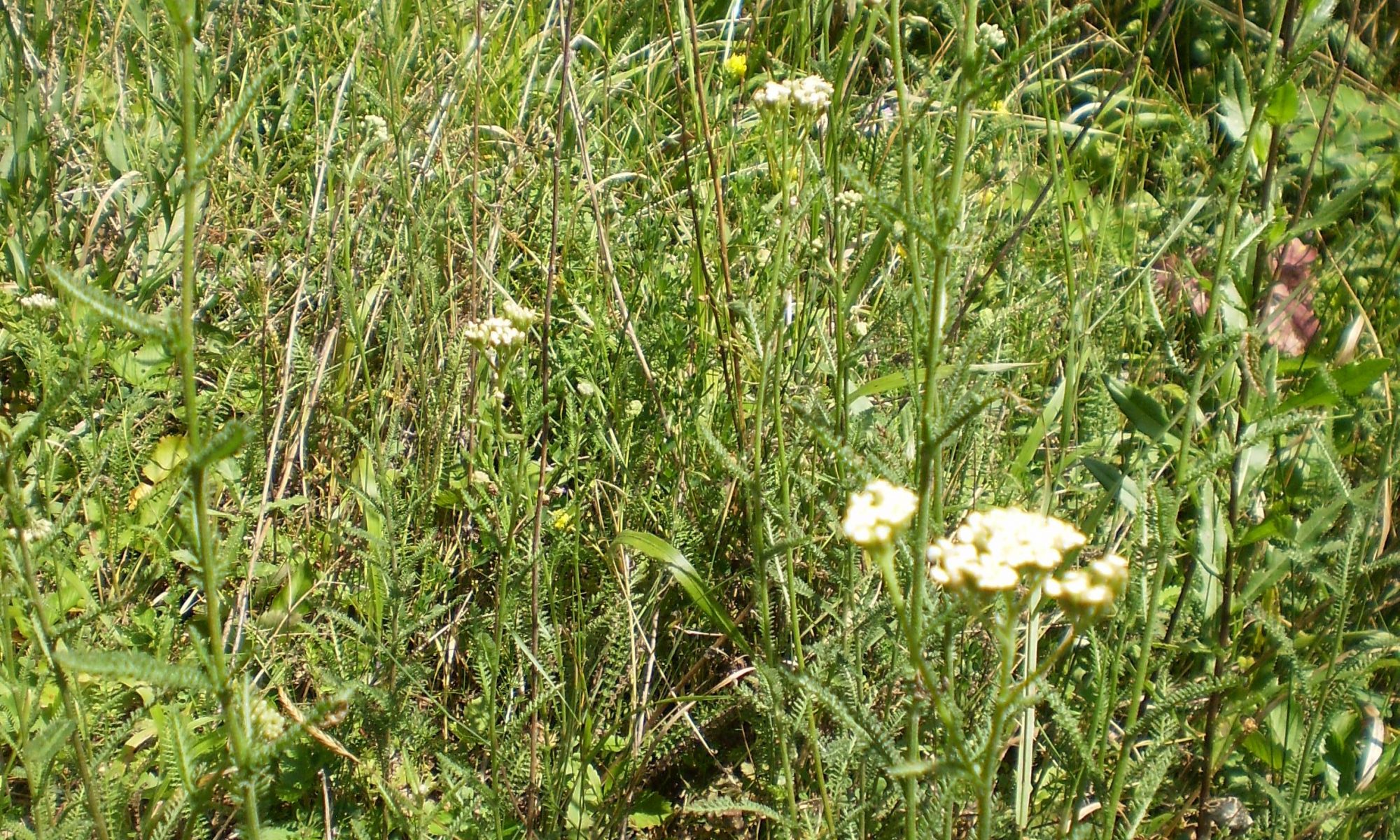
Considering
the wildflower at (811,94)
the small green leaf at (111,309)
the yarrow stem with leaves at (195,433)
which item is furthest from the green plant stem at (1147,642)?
the small green leaf at (111,309)

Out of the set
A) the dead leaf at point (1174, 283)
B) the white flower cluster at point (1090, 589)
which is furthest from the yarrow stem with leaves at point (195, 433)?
the dead leaf at point (1174, 283)

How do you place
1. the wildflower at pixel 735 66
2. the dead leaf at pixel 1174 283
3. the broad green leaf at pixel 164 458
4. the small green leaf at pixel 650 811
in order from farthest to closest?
the wildflower at pixel 735 66 < the dead leaf at pixel 1174 283 < the broad green leaf at pixel 164 458 < the small green leaf at pixel 650 811

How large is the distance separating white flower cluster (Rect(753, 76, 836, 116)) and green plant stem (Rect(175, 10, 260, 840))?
0.80 metres

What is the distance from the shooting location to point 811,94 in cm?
161

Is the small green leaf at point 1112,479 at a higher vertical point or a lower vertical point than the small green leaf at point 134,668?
lower

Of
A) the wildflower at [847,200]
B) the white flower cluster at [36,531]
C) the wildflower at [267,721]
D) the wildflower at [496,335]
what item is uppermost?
the wildflower at [847,200]

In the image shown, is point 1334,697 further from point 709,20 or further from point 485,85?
point 709,20

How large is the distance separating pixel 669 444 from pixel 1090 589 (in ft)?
4.11

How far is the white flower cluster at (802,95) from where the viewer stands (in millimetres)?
1562

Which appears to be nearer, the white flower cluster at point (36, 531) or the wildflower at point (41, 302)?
the white flower cluster at point (36, 531)

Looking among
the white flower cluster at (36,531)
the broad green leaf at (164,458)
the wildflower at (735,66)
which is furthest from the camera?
the wildflower at (735,66)

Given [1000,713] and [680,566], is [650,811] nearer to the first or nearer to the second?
[680,566]

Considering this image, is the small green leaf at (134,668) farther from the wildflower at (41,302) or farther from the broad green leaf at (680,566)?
the wildflower at (41,302)

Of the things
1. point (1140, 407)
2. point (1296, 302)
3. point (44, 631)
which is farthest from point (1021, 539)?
point (1296, 302)
